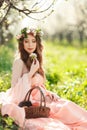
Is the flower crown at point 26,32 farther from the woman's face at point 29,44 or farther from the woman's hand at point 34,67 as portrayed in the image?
the woman's hand at point 34,67

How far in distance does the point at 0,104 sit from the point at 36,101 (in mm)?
815

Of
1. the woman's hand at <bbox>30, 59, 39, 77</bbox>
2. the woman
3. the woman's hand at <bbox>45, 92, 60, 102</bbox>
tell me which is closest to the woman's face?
the woman

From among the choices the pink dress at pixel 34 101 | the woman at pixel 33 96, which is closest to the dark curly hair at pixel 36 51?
the woman at pixel 33 96

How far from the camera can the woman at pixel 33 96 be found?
9.03 m

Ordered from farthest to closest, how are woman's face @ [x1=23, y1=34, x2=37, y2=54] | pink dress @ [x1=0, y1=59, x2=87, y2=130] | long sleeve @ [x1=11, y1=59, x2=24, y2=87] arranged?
woman's face @ [x1=23, y1=34, x2=37, y2=54], long sleeve @ [x1=11, y1=59, x2=24, y2=87], pink dress @ [x1=0, y1=59, x2=87, y2=130]

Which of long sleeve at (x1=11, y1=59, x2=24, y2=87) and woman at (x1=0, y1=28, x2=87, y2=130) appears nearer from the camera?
woman at (x1=0, y1=28, x2=87, y2=130)

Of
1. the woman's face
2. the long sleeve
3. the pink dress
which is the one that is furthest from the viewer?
the woman's face

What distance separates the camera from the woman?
29.6 ft

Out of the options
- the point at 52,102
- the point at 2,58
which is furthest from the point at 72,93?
the point at 2,58

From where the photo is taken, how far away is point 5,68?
1605 cm

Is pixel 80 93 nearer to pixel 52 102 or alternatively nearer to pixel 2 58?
pixel 52 102

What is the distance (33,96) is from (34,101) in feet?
0.59

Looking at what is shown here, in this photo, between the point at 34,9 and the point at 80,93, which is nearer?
the point at 34,9

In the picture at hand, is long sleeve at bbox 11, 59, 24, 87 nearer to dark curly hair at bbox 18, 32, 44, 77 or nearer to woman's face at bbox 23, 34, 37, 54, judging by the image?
dark curly hair at bbox 18, 32, 44, 77
